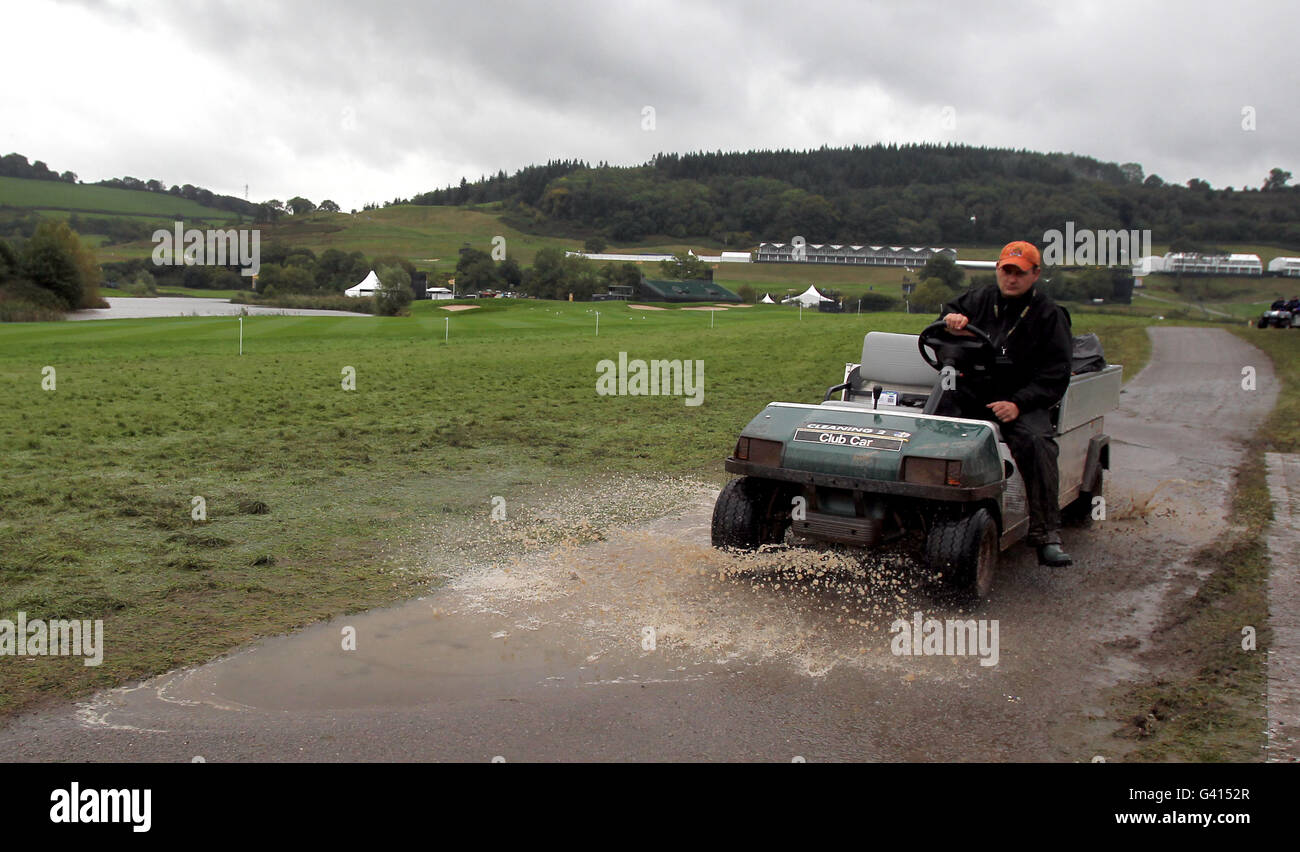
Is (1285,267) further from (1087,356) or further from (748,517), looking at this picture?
(748,517)

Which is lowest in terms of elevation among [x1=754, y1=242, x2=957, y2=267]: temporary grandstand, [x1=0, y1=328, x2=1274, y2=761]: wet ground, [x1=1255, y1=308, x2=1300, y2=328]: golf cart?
[x1=0, y1=328, x2=1274, y2=761]: wet ground

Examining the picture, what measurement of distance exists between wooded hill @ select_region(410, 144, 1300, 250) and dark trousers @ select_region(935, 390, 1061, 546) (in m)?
114

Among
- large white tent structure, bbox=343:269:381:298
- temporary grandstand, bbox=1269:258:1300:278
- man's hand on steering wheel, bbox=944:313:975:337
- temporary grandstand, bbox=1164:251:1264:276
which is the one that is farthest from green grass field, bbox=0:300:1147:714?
temporary grandstand, bbox=1269:258:1300:278

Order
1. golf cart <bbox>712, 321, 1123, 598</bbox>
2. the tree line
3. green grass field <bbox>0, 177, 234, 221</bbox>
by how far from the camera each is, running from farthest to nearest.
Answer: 1. green grass field <bbox>0, 177, 234, 221</bbox>
2. the tree line
3. golf cart <bbox>712, 321, 1123, 598</bbox>

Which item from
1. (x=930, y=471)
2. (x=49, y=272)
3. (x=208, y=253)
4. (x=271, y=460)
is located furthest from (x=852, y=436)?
(x=208, y=253)

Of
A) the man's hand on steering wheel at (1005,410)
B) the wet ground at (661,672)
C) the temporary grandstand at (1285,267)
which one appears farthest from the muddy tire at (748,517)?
the temporary grandstand at (1285,267)

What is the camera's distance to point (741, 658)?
5.56 m

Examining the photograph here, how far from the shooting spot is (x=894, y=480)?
6.27 m

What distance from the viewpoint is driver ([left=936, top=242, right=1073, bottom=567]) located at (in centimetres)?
702

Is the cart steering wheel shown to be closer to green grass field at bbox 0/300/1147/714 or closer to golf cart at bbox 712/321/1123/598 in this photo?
golf cart at bbox 712/321/1123/598

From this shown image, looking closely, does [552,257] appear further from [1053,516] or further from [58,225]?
[1053,516]

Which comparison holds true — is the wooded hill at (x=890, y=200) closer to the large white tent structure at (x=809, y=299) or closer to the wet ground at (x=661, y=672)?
the large white tent structure at (x=809, y=299)

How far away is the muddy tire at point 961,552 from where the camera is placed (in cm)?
623

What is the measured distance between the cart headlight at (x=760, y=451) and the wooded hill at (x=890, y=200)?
114731 millimetres
